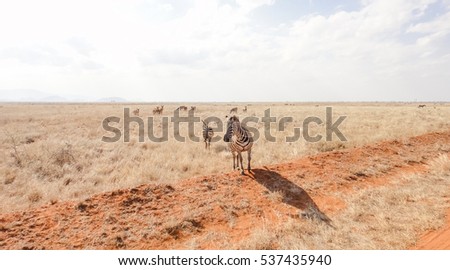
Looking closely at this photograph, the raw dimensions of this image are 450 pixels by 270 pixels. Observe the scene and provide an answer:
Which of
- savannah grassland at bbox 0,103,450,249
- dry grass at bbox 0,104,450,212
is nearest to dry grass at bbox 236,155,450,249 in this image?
savannah grassland at bbox 0,103,450,249

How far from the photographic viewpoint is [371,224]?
21.7 feet

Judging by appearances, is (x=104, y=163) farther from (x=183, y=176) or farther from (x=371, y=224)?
(x=371, y=224)

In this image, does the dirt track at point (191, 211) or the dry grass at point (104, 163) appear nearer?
the dirt track at point (191, 211)

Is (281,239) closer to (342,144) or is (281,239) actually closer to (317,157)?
(317,157)

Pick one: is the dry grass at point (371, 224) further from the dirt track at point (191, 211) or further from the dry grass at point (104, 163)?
the dry grass at point (104, 163)

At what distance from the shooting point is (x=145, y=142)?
59.8 ft

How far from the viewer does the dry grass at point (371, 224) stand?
5.82 m

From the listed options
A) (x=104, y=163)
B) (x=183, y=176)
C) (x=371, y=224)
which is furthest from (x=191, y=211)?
(x=104, y=163)

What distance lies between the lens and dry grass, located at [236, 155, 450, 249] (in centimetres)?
582

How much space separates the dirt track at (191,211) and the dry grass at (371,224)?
400mm

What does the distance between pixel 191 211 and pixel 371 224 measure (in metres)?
4.18

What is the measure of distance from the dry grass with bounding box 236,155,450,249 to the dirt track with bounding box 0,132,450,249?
15.7 inches

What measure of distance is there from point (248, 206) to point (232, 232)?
1.35 m

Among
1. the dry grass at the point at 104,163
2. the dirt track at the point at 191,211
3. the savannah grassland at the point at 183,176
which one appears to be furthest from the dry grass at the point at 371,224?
the dry grass at the point at 104,163
